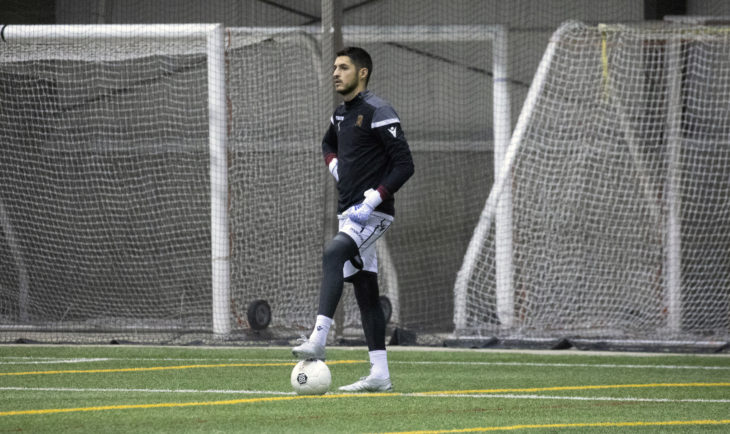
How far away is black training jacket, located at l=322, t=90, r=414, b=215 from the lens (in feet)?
22.0

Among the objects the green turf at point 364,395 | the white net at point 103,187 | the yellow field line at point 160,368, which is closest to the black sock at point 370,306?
the green turf at point 364,395

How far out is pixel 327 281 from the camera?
6484 millimetres

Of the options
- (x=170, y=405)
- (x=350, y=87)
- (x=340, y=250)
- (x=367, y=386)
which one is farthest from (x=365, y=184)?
(x=170, y=405)

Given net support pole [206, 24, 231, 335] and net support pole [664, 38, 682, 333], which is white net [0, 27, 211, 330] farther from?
net support pole [664, 38, 682, 333]

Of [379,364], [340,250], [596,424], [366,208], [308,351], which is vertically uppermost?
[366,208]

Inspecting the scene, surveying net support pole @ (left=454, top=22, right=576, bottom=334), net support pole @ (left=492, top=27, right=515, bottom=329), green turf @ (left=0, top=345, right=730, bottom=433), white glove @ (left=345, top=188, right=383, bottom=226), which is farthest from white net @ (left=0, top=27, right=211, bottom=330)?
white glove @ (left=345, top=188, right=383, bottom=226)

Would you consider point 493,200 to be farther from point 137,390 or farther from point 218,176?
point 137,390

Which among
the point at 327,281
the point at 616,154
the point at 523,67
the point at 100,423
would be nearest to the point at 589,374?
the point at 327,281

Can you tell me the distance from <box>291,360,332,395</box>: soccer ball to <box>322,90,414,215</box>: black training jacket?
106 centimetres

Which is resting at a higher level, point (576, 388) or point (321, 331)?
point (321, 331)

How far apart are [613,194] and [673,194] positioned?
0.76 m

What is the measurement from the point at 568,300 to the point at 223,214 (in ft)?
12.2

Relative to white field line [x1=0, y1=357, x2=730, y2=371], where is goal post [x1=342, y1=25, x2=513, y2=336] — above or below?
above

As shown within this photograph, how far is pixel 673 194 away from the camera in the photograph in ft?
39.6
